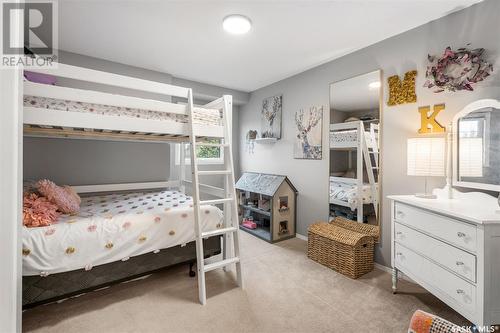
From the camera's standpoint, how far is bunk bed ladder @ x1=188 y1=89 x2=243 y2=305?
2.03 m

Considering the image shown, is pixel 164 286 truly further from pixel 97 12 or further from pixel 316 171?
pixel 97 12

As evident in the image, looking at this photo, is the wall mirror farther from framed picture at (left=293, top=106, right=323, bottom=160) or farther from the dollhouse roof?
the dollhouse roof

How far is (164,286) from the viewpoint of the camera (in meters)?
2.23

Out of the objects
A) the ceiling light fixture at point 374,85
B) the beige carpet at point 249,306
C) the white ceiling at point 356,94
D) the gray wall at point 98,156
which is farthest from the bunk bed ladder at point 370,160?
the gray wall at point 98,156

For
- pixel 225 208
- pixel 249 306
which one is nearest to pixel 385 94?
pixel 225 208

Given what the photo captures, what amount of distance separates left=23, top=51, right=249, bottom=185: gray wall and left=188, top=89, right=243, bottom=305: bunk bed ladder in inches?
60.2

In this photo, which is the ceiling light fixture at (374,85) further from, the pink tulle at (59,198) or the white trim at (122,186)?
the pink tulle at (59,198)

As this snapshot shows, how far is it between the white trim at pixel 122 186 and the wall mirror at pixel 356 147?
2.29m

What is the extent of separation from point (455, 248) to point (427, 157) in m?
0.77

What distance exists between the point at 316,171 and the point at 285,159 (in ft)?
2.16

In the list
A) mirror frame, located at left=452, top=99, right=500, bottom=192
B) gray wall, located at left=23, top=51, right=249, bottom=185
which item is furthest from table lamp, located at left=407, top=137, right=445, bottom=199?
gray wall, located at left=23, top=51, right=249, bottom=185

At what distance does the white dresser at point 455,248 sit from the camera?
1381 millimetres

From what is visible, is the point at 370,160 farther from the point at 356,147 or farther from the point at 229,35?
the point at 229,35

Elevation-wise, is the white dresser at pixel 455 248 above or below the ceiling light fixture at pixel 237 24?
below
